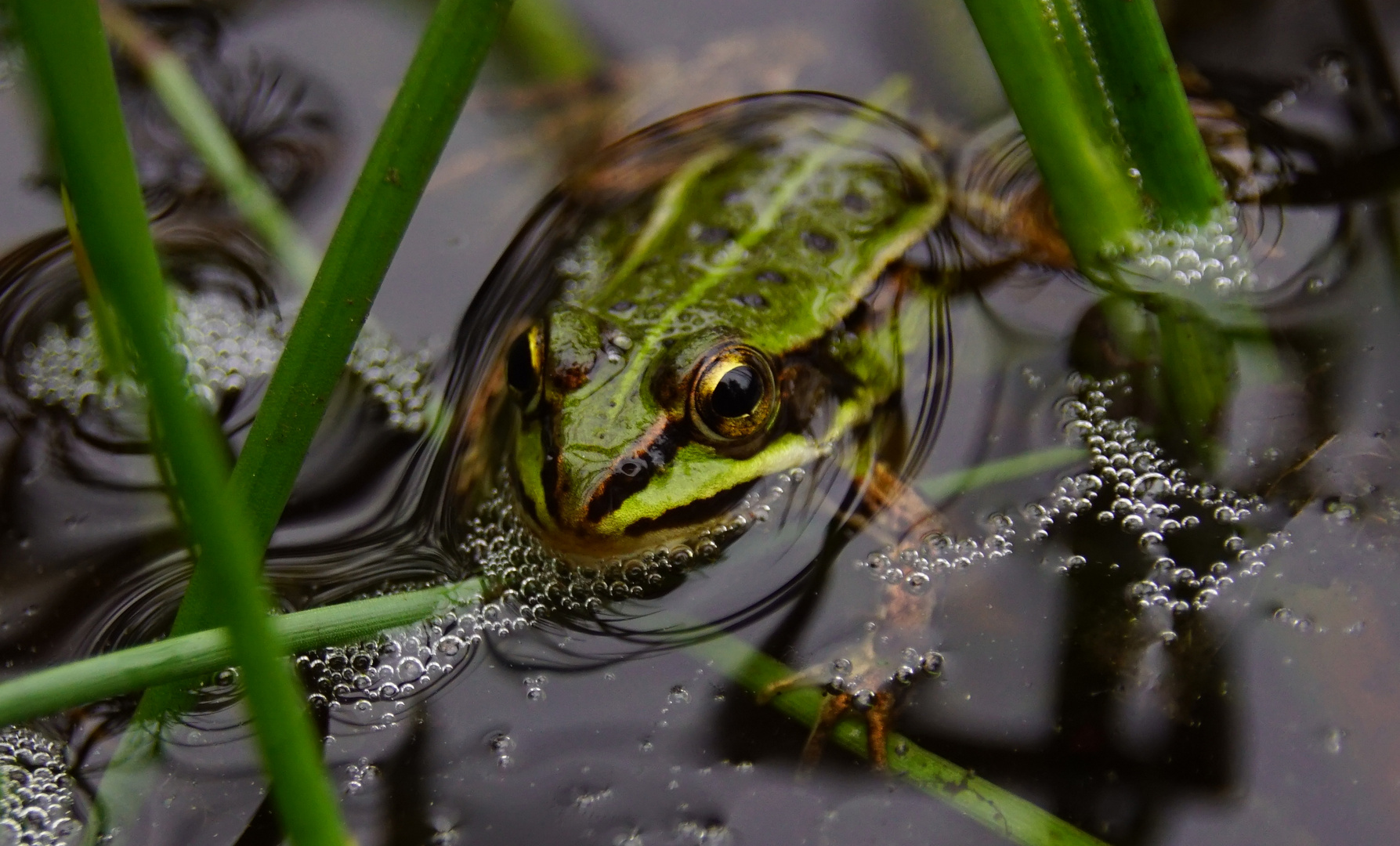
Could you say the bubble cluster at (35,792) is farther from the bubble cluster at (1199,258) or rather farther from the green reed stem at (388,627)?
the bubble cluster at (1199,258)

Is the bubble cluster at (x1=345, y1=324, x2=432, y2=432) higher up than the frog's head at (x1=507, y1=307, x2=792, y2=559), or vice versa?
the bubble cluster at (x1=345, y1=324, x2=432, y2=432)

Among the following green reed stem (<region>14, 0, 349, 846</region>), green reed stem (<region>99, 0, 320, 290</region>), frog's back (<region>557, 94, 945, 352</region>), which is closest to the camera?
green reed stem (<region>14, 0, 349, 846</region>)

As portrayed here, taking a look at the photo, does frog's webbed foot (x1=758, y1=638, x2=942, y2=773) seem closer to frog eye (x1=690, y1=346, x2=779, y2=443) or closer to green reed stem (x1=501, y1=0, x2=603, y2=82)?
frog eye (x1=690, y1=346, x2=779, y2=443)

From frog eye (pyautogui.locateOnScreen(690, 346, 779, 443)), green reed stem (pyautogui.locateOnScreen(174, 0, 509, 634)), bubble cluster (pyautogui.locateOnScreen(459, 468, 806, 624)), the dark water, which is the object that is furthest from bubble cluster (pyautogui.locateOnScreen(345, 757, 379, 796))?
frog eye (pyautogui.locateOnScreen(690, 346, 779, 443))

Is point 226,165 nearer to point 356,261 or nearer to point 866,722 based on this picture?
point 356,261

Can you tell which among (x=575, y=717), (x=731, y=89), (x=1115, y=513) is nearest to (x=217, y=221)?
(x=731, y=89)

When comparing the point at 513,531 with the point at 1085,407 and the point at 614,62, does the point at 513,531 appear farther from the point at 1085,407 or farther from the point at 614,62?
the point at 614,62
